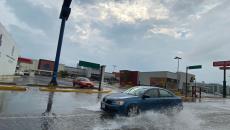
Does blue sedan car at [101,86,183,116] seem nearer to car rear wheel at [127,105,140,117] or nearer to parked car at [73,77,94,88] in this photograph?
car rear wheel at [127,105,140,117]

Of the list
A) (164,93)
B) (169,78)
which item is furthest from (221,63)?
(164,93)

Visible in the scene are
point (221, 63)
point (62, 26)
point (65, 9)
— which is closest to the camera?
point (65, 9)

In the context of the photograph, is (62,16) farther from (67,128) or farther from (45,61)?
(45,61)

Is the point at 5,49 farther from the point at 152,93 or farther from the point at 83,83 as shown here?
the point at 152,93

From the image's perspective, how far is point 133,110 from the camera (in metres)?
11.4

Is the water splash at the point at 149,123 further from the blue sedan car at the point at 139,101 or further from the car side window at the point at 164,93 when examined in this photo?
the car side window at the point at 164,93

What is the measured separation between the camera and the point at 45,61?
105 metres

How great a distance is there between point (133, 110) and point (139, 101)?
1.77ft

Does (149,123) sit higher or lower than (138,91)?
lower

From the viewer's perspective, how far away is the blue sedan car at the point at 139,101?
36.7ft

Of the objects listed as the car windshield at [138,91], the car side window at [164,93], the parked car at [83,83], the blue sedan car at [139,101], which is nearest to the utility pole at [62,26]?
the parked car at [83,83]

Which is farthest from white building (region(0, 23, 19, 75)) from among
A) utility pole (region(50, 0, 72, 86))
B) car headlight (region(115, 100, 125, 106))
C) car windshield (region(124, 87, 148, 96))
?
car headlight (region(115, 100, 125, 106))

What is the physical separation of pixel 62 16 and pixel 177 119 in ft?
64.0

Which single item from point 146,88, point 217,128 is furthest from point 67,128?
point 217,128
